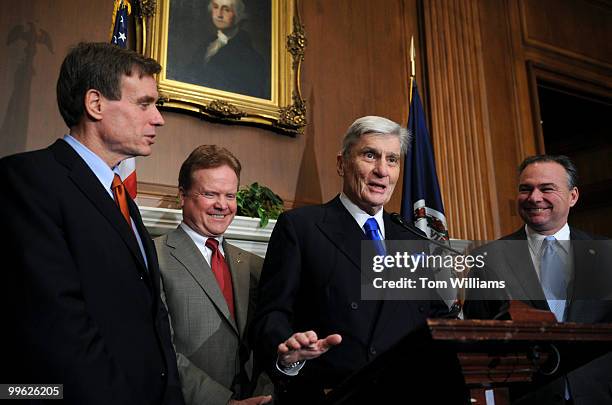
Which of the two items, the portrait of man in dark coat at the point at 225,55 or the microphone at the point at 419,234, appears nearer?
the microphone at the point at 419,234

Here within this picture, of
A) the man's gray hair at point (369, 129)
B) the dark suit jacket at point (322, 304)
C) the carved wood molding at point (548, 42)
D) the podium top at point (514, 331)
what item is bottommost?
the podium top at point (514, 331)

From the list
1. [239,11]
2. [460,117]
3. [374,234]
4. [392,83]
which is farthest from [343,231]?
[460,117]

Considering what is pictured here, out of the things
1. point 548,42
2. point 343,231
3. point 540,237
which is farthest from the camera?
point 548,42

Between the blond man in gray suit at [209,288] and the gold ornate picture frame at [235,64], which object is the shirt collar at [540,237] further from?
the gold ornate picture frame at [235,64]

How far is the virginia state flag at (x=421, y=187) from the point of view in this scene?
4.10 meters

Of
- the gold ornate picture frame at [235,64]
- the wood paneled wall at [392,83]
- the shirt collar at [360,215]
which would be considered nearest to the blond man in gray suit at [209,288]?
the shirt collar at [360,215]

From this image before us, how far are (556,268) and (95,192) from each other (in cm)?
204

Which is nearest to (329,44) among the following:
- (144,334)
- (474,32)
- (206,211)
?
(474,32)

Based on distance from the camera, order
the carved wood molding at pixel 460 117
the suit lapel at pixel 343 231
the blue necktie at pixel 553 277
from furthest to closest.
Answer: the carved wood molding at pixel 460 117 → the blue necktie at pixel 553 277 → the suit lapel at pixel 343 231

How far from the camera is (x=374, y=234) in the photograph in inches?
98.0

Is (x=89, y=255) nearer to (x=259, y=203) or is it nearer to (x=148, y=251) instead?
(x=148, y=251)

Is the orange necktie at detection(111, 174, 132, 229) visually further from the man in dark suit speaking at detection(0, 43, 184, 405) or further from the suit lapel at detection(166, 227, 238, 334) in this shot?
the suit lapel at detection(166, 227, 238, 334)

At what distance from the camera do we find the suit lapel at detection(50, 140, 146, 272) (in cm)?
187

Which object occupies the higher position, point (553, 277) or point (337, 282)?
point (553, 277)
